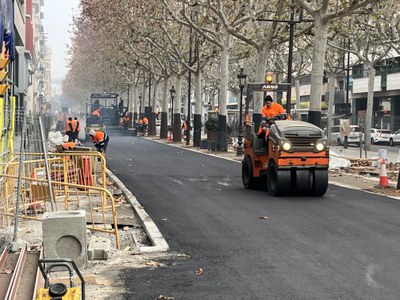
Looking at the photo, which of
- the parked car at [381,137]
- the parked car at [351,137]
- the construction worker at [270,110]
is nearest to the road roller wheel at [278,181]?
the construction worker at [270,110]

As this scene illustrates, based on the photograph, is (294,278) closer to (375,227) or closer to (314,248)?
(314,248)

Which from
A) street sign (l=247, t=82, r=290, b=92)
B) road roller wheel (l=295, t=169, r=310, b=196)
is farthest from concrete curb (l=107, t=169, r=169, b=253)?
street sign (l=247, t=82, r=290, b=92)

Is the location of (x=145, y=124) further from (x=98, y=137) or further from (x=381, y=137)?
(x=98, y=137)

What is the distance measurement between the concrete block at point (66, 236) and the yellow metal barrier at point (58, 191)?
746 mm

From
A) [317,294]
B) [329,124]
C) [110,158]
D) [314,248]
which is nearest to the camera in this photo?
[317,294]

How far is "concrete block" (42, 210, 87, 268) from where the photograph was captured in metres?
7.70

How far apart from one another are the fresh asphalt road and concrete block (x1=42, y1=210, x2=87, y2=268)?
0.79m

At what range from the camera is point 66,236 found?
775cm

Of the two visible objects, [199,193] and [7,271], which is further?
[199,193]

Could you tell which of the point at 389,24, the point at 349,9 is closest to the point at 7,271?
the point at 349,9

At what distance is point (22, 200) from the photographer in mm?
10383

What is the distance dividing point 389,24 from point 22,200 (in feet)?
93.2

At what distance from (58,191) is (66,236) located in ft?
13.0

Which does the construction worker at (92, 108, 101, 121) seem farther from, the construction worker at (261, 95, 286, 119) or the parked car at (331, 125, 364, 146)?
the construction worker at (261, 95, 286, 119)
